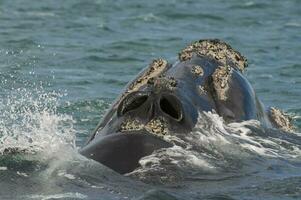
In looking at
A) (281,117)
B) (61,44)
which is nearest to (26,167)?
(281,117)

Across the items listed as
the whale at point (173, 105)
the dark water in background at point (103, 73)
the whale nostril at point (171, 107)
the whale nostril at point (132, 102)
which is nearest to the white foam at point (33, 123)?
the dark water in background at point (103, 73)

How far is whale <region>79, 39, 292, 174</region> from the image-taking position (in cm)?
966

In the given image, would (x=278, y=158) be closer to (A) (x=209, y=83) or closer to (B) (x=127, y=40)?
(A) (x=209, y=83)

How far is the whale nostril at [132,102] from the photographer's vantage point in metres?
10.5

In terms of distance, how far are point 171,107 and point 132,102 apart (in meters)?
0.45

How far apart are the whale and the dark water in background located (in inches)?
13.4

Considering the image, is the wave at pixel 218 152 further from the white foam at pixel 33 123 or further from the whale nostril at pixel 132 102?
the white foam at pixel 33 123

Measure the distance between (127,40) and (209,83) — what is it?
17117 mm

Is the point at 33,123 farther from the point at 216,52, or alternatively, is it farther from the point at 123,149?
the point at 123,149

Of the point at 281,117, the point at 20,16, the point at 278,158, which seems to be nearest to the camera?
the point at 278,158

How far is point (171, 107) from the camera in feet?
34.3

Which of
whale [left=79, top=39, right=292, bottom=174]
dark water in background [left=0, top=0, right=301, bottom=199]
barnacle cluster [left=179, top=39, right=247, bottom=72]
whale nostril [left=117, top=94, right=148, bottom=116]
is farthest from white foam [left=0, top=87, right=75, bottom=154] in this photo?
barnacle cluster [left=179, top=39, right=247, bottom=72]

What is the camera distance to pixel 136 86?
462 inches

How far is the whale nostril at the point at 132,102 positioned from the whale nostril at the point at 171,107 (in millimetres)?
211
